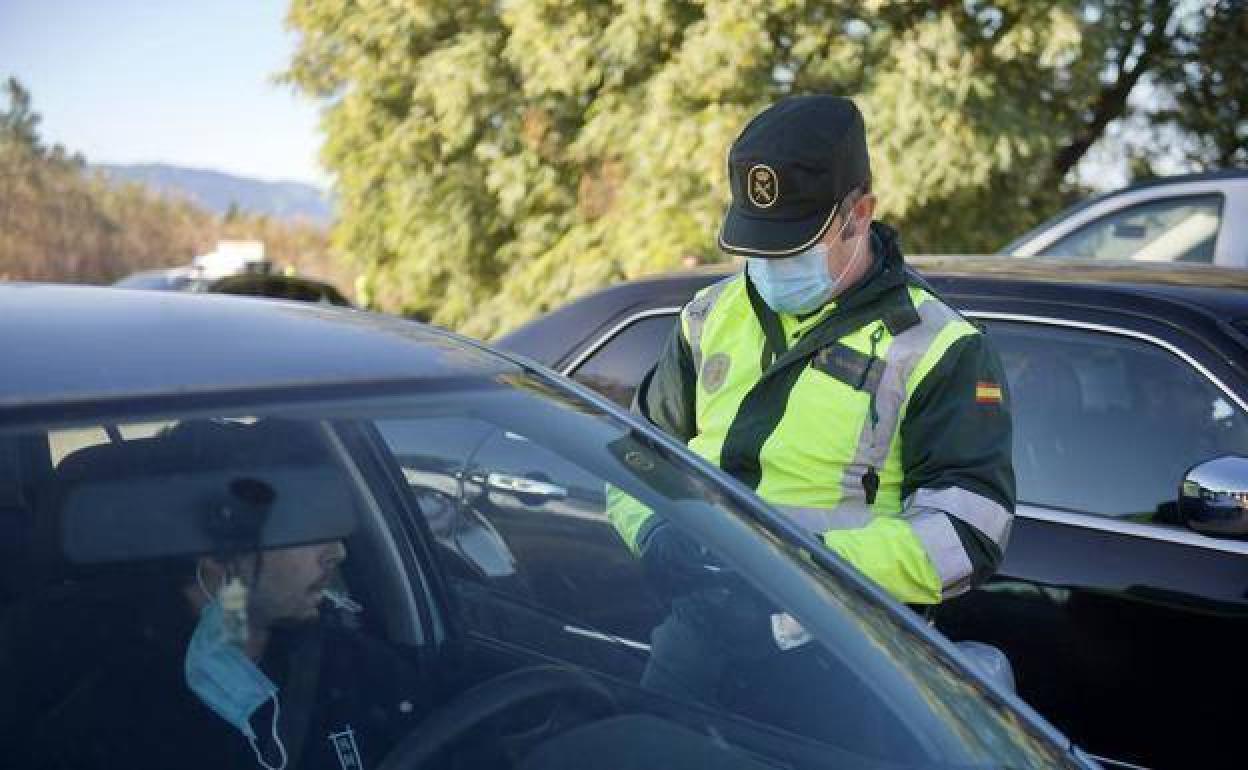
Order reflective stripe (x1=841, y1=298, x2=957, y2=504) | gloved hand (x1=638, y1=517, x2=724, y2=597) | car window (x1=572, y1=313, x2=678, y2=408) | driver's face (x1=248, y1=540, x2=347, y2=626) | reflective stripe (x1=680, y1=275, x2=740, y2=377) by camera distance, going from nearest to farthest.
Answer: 1. driver's face (x1=248, y1=540, x2=347, y2=626)
2. gloved hand (x1=638, y1=517, x2=724, y2=597)
3. reflective stripe (x1=841, y1=298, x2=957, y2=504)
4. reflective stripe (x1=680, y1=275, x2=740, y2=377)
5. car window (x1=572, y1=313, x2=678, y2=408)

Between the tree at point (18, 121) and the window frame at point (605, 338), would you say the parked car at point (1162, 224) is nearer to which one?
the window frame at point (605, 338)

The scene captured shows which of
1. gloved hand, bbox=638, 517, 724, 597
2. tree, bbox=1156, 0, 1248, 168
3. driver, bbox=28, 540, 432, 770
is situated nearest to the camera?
driver, bbox=28, 540, 432, 770

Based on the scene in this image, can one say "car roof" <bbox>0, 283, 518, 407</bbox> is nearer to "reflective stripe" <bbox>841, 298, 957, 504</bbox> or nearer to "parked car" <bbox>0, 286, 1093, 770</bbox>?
"parked car" <bbox>0, 286, 1093, 770</bbox>

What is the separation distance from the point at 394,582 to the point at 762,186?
82 centimetres

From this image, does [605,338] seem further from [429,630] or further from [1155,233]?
[1155,233]

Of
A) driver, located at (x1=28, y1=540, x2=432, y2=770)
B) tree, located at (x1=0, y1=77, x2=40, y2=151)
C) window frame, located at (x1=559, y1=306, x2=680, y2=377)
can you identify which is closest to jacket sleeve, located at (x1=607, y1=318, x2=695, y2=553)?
window frame, located at (x1=559, y1=306, x2=680, y2=377)

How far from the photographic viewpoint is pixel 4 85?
42031mm

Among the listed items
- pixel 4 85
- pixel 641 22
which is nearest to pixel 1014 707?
pixel 641 22

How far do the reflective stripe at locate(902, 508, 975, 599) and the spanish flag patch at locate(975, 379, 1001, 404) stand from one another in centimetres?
18

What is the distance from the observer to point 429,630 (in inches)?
80.9

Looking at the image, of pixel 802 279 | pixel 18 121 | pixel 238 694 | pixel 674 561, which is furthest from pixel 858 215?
pixel 18 121

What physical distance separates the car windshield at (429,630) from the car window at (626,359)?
1390 mm

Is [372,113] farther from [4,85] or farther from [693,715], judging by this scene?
[4,85]

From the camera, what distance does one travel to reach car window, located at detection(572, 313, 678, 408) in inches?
135
